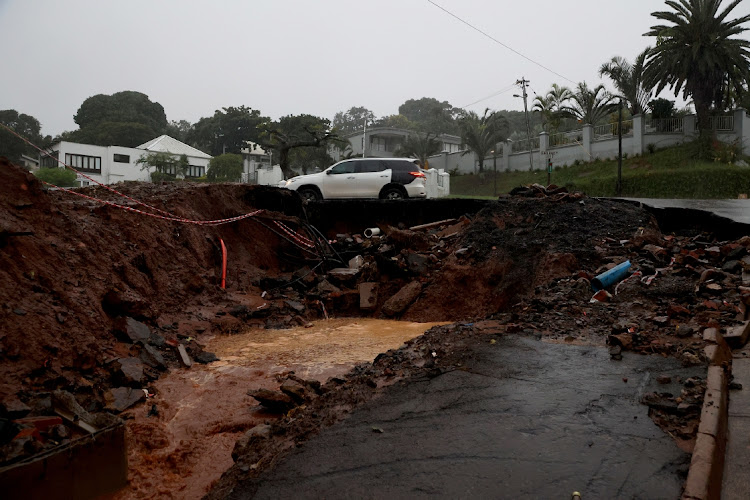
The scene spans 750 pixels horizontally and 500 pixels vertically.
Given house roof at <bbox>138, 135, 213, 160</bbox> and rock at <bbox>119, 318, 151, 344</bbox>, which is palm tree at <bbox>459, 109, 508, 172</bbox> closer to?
house roof at <bbox>138, 135, 213, 160</bbox>

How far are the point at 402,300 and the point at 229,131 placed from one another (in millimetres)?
45548

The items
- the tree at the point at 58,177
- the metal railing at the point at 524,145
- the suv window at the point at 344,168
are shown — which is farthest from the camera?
the metal railing at the point at 524,145

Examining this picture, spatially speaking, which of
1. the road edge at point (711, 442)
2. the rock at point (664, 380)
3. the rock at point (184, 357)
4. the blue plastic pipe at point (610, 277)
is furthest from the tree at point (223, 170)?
the road edge at point (711, 442)

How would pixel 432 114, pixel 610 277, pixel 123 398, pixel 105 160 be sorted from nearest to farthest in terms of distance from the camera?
1. pixel 123 398
2. pixel 610 277
3. pixel 105 160
4. pixel 432 114

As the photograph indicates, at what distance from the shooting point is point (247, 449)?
4242 millimetres

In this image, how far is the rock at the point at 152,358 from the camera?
7006 millimetres

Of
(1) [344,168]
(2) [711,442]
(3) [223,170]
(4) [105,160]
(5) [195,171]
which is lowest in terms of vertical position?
(2) [711,442]

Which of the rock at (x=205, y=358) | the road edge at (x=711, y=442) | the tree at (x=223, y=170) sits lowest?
the rock at (x=205, y=358)

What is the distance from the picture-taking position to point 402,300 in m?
11.7

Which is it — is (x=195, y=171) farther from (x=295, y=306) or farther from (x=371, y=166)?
(x=295, y=306)

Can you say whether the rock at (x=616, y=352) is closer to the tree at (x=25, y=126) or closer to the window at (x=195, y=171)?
the tree at (x=25, y=126)

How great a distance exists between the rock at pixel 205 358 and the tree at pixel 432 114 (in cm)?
5352

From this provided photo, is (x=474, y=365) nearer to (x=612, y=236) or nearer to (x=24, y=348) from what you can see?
(x=24, y=348)

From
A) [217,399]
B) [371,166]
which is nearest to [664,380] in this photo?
[217,399]
